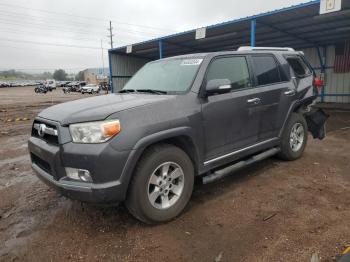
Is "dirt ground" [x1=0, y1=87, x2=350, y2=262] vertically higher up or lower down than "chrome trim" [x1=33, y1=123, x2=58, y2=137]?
lower down

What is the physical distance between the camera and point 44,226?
3.26 m

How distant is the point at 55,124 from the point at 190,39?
1417cm

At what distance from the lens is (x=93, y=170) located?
263cm

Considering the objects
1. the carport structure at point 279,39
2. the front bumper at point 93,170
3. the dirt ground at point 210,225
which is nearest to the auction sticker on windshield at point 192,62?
the front bumper at point 93,170

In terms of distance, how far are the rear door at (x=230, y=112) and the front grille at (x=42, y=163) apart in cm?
182

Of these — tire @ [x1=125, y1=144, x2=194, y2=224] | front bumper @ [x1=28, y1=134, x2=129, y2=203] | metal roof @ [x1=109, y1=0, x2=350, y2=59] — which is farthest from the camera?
metal roof @ [x1=109, y1=0, x2=350, y2=59]

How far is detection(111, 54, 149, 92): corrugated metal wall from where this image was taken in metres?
20.3

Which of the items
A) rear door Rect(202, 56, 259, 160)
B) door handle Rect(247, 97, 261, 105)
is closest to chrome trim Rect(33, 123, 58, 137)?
rear door Rect(202, 56, 259, 160)

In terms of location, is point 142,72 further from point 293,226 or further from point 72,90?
point 72,90

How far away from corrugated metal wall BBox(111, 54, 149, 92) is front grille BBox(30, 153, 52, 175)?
17.0 meters

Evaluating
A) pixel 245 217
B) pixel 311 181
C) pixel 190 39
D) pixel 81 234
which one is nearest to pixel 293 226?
pixel 245 217

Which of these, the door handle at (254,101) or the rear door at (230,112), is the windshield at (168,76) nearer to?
the rear door at (230,112)

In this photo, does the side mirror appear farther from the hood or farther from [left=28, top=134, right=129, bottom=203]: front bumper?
[left=28, top=134, right=129, bottom=203]: front bumper

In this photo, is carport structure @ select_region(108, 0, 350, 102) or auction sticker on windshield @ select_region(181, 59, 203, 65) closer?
auction sticker on windshield @ select_region(181, 59, 203, 65)
